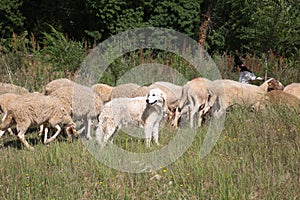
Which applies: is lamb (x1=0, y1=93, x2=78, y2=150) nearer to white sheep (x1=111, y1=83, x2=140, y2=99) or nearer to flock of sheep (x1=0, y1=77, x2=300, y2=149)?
flock of sheep (x1=0, y1=77, x2=300, y2=149)

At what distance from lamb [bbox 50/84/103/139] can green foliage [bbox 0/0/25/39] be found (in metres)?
15.5

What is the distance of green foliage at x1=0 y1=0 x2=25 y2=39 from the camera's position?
24.1m

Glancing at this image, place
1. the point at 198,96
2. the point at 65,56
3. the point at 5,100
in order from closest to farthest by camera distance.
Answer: the point at 5,100 < the point at 198,96 < the point at 65,56

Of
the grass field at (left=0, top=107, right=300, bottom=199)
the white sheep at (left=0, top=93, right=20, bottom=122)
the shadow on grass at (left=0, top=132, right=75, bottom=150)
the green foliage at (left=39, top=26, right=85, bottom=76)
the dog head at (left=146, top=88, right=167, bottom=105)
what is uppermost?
the green foliage at (left=39, top=26, right=85, bottom=76)

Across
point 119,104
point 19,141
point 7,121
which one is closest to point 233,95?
point 119,104

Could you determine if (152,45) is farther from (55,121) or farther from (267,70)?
(55,121)

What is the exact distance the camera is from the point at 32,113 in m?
8.34

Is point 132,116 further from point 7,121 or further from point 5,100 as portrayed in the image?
point 5,100

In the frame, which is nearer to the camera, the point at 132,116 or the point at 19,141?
the point at 132,116

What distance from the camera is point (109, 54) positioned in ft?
50.5

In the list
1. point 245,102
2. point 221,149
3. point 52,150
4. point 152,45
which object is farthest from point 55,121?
point 152,45

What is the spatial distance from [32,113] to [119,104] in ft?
4.62

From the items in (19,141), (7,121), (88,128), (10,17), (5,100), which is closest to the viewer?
(7,121)

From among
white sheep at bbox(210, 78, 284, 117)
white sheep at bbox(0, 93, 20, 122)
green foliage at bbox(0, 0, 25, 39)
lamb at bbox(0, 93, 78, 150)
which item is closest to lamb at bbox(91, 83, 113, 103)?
white sheep at bbox(0, 93, 20, 122)
